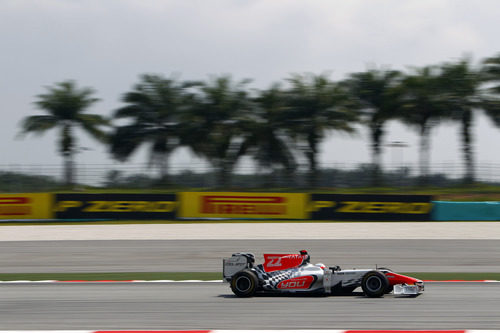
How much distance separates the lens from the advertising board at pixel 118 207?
26.4m

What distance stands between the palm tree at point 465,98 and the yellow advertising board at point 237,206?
14037 mm

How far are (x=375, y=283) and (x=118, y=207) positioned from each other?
18653 millimetres

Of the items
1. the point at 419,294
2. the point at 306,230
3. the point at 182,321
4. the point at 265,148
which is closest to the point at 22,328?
the point at 182,321

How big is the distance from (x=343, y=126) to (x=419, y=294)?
27597 mm

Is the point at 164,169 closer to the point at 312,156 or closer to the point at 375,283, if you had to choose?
the point at 312,156

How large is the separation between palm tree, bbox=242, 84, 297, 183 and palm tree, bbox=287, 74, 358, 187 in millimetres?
570

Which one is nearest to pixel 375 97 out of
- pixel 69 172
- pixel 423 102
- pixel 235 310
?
pixel 423 102

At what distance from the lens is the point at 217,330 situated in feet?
24.7

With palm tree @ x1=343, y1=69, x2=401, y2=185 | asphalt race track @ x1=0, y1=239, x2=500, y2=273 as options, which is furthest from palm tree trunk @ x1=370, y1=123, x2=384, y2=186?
asphalt race track @ x1=0, y1=239, x2=500, y2=273

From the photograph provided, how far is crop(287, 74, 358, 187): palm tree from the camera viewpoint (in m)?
36.2

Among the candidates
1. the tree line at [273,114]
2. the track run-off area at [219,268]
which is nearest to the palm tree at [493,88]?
the tree line at [273,114]

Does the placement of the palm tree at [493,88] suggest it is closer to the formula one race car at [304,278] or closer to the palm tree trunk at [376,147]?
the palm tree trunk at [376,147]

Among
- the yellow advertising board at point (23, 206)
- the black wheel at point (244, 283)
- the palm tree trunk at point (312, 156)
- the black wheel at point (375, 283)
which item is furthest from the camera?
the palm tree trunk at point (312, 156)

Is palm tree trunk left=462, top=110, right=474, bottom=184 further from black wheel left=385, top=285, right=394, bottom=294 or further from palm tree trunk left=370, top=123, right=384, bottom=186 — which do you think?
black wheel left=385, top=285, right=394, bottom=294
